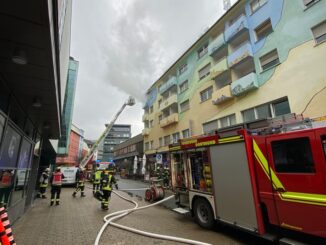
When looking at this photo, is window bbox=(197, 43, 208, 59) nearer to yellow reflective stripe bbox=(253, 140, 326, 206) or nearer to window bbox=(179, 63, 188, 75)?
window bbox=(179, 63, 188, 75)

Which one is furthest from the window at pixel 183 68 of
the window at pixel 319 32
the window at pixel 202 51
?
the window at pixel 319 32

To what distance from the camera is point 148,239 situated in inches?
193

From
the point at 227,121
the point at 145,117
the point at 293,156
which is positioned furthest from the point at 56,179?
the point at 145,117

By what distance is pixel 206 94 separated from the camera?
59.9 feet

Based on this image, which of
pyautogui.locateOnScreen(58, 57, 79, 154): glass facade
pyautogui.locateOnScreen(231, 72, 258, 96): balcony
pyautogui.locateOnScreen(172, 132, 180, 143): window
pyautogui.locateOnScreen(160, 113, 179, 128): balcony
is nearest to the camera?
pyautogui.locateOnScreen(231, 72, 258, 96): balcony

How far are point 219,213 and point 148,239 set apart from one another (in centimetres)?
205

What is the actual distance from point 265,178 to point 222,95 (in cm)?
1147

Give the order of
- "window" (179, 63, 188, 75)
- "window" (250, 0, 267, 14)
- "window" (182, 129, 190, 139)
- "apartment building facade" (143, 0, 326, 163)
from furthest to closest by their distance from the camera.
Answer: "window" (179, 63, 188, 75)
"window" (182, 129, 190, 139)
"window" (250, 0, 267, 14)
"apartment building facade" (143, 0, 326, 163)

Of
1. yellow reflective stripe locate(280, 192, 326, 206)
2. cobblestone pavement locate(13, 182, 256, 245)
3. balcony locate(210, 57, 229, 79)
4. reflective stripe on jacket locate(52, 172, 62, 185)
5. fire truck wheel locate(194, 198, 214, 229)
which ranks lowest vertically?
cobblestone pavement locate(13, 182, 256, 245)

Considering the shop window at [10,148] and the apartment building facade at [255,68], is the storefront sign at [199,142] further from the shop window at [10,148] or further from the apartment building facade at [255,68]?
the apartment building facade at [255,68]

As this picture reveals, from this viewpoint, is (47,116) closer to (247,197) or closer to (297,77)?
(247,197)

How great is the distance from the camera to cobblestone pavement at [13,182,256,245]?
4828 mm

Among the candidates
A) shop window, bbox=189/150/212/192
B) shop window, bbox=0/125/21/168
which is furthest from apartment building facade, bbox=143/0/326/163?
shop window, bbox=0/125/21/168

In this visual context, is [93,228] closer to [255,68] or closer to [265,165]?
[265,165]
